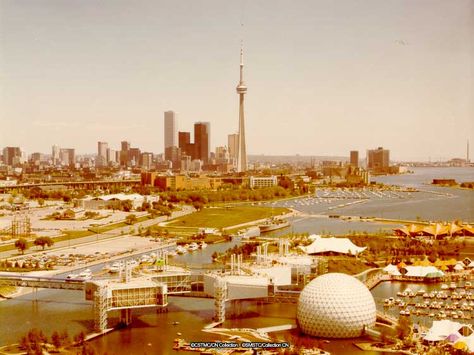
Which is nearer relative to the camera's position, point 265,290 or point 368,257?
point 265,290

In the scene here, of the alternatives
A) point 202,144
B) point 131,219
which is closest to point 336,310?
point 131,219

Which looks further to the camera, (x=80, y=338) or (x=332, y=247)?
(x=332, y=247)

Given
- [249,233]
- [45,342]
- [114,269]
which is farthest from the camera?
[249,233]

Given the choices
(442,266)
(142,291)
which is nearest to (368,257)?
(442,266)

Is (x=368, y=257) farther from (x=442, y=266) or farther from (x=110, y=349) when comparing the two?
(x=110, y=349)

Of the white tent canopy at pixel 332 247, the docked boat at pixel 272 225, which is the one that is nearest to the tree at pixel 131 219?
the docked boat at pixel 272 225

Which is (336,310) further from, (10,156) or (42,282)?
(10,156)

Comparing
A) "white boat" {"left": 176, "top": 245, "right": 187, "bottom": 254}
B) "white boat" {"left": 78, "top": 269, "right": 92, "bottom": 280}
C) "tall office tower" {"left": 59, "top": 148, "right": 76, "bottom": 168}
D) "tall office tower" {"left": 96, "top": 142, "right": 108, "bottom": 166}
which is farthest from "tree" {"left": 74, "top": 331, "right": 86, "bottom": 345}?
"tall office tower" {"left": 59, "top": 148, "right": 76, "bottom": 168}
